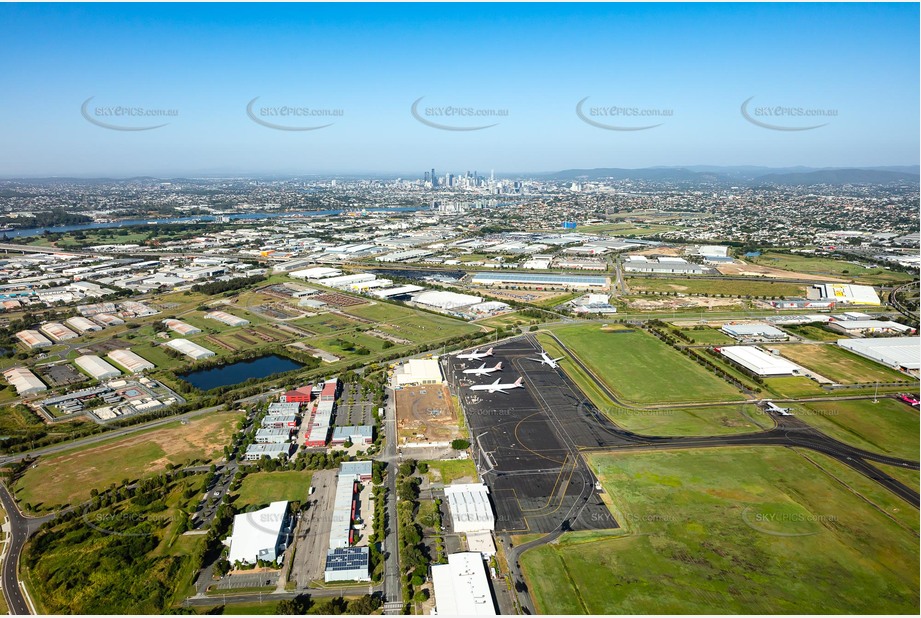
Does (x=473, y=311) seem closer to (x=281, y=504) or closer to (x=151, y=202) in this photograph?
(x=281, y=504)

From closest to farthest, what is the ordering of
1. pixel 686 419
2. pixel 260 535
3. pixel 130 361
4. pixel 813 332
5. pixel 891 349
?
1. pixel 260 535
2. pixel 686 419
3. pixel 130 361
4. pixel 891 349
5. pixel 813 332

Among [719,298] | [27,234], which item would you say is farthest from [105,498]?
[27,234]

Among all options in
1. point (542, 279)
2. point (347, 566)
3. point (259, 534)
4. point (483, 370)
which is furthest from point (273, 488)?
point (542, 279)

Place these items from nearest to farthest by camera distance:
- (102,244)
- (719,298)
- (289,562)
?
(289,562) → (719,298) → (102,244)

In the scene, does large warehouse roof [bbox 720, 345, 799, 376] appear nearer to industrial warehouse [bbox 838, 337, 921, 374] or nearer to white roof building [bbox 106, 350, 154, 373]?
industrial warehouse [bbox 838, 337, 921, 374]

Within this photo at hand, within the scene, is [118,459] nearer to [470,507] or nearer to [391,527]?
[391,527]

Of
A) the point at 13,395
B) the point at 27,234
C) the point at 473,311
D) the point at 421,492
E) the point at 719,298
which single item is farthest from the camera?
the point at 27,234

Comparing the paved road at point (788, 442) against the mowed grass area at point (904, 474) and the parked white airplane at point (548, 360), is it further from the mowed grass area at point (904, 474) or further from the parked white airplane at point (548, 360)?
the parked white airplane at point (548, 360)
